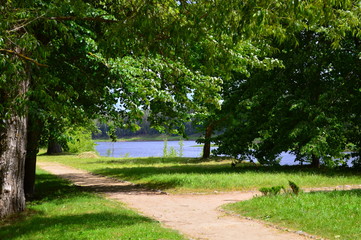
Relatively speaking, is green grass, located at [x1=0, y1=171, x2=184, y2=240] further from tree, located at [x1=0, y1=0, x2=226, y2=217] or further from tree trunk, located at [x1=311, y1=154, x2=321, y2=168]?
tree trunk, located at [x1=311, y1=154, x2=321, y2=168]

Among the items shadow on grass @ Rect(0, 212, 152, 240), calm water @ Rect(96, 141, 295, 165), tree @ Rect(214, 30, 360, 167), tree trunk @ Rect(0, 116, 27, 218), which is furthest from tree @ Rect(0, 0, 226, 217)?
calm water @ Rect(96, 141, 295, 165)

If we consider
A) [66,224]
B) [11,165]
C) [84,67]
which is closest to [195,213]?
[66,224]

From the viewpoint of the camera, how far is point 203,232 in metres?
8.91

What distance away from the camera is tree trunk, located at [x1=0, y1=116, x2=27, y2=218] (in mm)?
11109

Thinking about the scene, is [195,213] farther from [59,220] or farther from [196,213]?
[59,220]

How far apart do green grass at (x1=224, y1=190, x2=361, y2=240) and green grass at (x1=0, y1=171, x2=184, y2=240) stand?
2.88 m

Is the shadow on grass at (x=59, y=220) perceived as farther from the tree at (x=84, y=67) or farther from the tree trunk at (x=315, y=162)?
the tree trunk at (x=315, y=162)

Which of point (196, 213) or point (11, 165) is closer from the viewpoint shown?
point (11, 165)

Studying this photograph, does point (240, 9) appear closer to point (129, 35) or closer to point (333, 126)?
point (129, 35)

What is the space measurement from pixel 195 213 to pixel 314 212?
347cm

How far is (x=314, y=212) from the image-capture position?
32.0ft

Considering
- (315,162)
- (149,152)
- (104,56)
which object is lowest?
(149,152)

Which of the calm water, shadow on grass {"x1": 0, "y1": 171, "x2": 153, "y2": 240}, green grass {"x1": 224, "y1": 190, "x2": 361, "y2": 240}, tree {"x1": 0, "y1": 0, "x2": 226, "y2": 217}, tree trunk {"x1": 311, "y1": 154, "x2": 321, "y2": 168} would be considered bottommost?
the calm water

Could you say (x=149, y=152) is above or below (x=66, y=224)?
below
